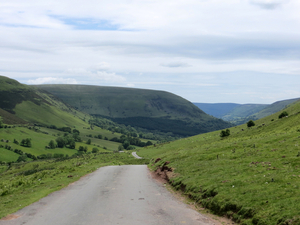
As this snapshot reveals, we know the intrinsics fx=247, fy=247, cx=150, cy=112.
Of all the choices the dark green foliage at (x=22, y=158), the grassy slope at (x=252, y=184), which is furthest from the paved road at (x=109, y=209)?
the dark green foliage at (x=22, y=158)

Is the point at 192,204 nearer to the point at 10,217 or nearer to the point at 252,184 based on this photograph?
the point at 252,184

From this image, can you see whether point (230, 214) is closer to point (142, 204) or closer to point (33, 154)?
point (142, 204)

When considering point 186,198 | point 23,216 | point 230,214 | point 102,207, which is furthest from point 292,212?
point 23,216

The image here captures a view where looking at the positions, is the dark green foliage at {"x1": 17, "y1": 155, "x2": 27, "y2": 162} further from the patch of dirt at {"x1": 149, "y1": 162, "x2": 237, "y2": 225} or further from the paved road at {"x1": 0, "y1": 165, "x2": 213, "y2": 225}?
the paved road at {"x1": 0, "y1": 165, "x2": 213, "y2": 225}

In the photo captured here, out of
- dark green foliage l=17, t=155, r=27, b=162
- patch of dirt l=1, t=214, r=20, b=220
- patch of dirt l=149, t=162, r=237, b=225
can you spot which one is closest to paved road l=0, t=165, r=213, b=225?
patch of dirt l=1, t=214, r=20, b=220

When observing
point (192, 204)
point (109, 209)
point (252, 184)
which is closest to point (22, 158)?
point (109, 209)

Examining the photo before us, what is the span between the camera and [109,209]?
15711 millimetres

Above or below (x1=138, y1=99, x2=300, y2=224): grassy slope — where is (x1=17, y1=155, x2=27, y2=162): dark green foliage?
below

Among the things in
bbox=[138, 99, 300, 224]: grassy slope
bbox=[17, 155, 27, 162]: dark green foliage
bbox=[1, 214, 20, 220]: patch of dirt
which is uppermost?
bbox=[138, 99, 300, 224]: grassy slope

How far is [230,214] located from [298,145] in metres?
15.0

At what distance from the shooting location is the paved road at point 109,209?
1369 cm

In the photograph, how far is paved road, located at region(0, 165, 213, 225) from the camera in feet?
44.9

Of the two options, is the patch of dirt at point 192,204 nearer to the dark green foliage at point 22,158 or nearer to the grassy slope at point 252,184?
the grassy slope at point 252,184

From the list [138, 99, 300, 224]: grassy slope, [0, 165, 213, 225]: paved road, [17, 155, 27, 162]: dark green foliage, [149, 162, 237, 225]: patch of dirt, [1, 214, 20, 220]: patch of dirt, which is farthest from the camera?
[17, 155, 27, 162]: dark green foliage
